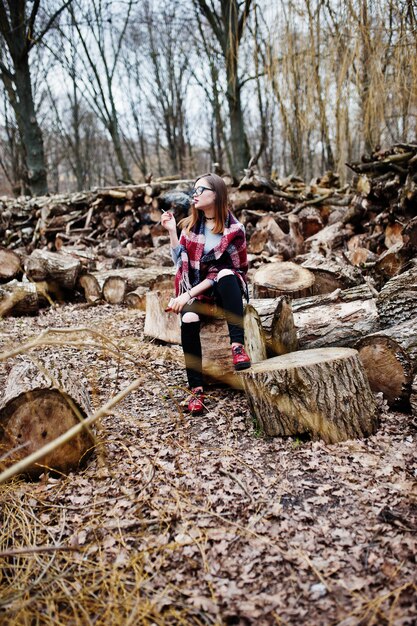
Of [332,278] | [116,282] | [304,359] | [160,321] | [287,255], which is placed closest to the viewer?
[304,359]

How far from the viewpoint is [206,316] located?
3.16 metres

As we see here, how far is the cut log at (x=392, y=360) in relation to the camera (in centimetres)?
262

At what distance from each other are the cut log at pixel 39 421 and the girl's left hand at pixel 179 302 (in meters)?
0.93

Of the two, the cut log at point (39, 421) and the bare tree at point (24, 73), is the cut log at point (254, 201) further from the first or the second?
the bare tree at point (24, 73)

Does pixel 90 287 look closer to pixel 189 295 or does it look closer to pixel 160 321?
pixel 160 321

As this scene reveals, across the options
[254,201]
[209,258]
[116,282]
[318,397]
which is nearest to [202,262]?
[209,258]

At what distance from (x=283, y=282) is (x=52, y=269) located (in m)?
3.78

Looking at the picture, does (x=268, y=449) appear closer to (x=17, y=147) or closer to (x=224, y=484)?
(x=224, y=484)

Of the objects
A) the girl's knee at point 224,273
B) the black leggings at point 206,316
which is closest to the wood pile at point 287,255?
the black leggings at point 206,316

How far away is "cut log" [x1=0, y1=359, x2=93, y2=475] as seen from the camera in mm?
2180

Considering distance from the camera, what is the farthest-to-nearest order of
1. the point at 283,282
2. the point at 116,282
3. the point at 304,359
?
the point at 116,282
the point at 283,282
the point at 304,359

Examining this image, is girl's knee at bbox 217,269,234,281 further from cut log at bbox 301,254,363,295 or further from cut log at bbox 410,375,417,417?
cut log at bbox 410,375,417,417

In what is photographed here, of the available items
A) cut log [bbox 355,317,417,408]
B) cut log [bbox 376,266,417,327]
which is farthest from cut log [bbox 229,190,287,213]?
→ cut log [bbox 355,317,417,408]

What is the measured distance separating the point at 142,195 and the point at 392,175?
4.92m
